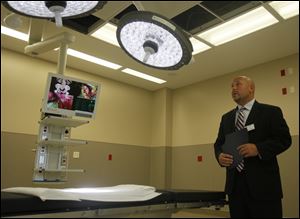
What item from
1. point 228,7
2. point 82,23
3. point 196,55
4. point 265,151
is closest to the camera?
point 265,151

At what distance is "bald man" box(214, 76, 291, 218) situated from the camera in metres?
1.91

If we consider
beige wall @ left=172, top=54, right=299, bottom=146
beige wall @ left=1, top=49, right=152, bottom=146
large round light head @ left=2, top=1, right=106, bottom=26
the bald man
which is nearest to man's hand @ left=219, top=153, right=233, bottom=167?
the bald man

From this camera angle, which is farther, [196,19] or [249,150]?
[196,19]

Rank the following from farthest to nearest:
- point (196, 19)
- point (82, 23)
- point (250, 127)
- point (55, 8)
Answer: point (82, 23) → point (196, 19) → point (250, 127) → point (55, 8)

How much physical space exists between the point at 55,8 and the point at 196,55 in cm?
354

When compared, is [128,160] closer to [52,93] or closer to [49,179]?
[49,179]

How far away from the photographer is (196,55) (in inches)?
181

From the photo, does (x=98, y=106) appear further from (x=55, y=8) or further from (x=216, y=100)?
(x=55, y=8)

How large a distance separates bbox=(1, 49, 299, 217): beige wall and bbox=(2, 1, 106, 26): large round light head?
3.41 meters

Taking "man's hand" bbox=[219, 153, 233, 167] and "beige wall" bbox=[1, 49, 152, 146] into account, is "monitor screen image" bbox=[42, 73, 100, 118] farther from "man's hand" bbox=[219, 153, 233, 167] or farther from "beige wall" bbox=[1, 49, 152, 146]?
"man's hand" bbox=[219, 153, 233, 167]

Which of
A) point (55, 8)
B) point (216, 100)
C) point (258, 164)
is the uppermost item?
point (216, 100)

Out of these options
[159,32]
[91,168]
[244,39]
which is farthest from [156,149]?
[159,32]

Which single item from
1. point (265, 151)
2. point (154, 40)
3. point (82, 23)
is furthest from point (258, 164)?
point (82, 23)

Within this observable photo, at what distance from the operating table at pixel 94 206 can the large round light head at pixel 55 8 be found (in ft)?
2.83
